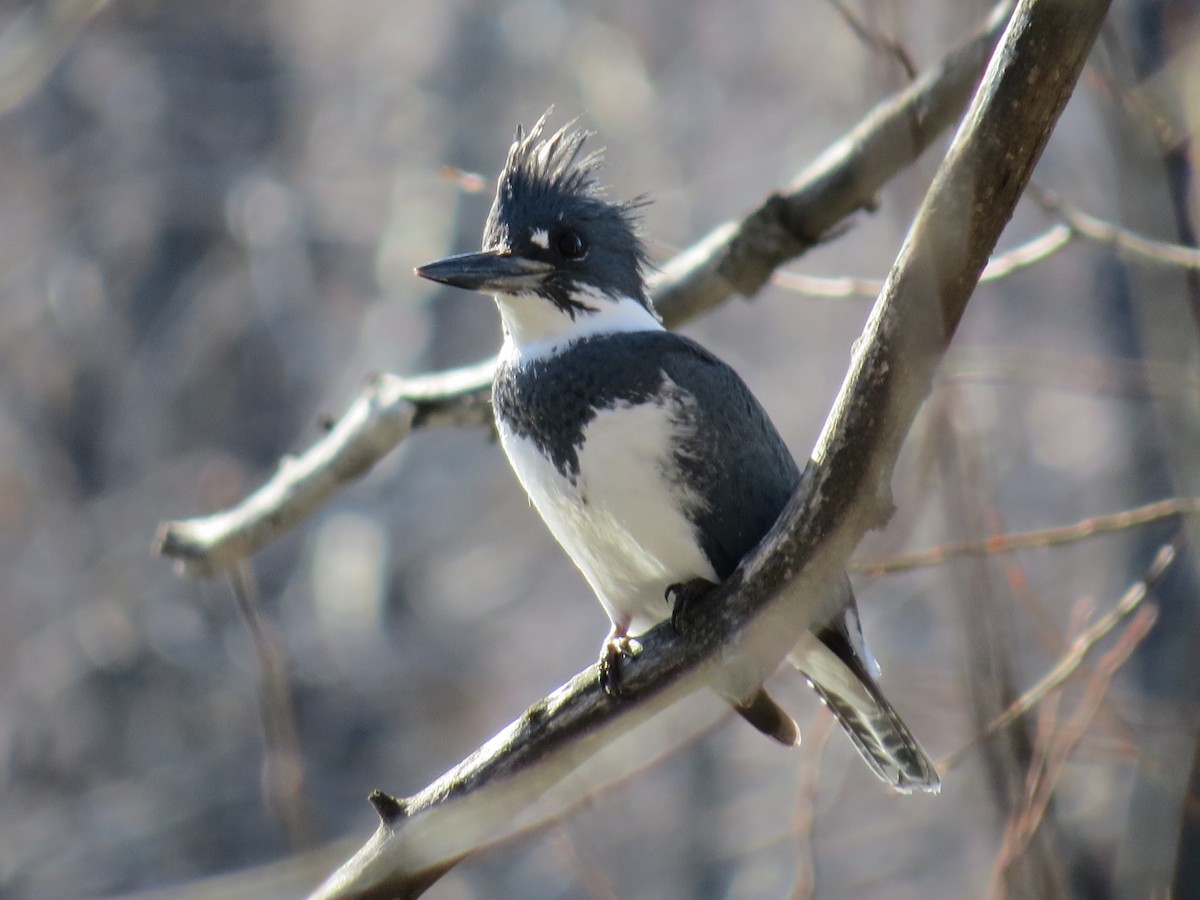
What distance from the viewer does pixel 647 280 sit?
359cm

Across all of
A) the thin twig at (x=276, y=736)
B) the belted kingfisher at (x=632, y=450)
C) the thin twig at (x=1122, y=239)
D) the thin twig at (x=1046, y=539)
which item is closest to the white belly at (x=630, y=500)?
the belted kingfisher at (x=632, y=450)

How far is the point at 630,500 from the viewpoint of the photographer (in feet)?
9.27

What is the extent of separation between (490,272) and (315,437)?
507 cm

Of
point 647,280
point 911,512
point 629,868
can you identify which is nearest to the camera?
point 911,512

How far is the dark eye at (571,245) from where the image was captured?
324 cm

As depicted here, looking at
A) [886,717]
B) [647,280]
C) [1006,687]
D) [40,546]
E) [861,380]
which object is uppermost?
[40,546]

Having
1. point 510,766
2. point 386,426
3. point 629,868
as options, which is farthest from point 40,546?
point 510,766

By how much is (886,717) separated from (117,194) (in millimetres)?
7000

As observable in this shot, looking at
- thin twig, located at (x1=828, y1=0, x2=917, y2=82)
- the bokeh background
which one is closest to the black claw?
thin twig, located at (x1=828, y1=0, x2=917, y2=82)

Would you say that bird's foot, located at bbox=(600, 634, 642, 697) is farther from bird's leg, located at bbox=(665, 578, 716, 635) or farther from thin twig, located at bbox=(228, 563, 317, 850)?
thin twig, located at bbox=(228, 563, 317, 850)

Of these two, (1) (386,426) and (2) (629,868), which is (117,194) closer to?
(2) (629,868)

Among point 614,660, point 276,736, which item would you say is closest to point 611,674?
point 614,660

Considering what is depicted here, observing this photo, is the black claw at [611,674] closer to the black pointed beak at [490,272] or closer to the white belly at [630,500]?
the white belly at [630,500]

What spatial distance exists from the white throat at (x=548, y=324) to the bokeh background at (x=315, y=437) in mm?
3030
